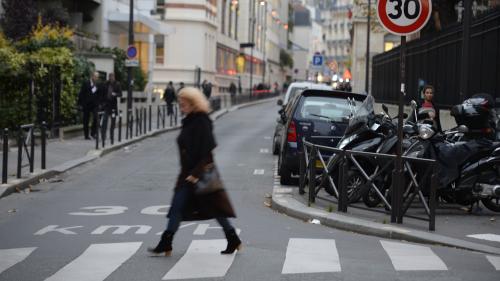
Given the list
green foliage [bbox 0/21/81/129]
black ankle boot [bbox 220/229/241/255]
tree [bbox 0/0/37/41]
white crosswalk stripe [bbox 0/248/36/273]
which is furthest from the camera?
tree [bbox 0/0/37/41]

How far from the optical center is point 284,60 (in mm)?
137125

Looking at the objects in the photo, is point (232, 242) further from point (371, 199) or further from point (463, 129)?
point (463, 129)

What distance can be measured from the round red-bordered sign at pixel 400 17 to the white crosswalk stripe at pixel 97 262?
161 inches

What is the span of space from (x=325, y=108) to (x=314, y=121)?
0.45 m

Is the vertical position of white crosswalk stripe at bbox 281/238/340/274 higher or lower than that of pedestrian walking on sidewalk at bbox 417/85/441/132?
lower

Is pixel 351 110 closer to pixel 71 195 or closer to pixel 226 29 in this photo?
pixel 71 195

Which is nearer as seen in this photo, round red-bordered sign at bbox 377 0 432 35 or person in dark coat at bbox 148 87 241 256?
person in dark coat at bbox 148 87 241 256

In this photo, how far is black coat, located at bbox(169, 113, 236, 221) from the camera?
879cm

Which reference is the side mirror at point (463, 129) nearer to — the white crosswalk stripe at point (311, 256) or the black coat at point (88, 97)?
the white crosswalk stripe at point (311, 256)

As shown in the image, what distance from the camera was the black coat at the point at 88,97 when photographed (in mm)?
26062

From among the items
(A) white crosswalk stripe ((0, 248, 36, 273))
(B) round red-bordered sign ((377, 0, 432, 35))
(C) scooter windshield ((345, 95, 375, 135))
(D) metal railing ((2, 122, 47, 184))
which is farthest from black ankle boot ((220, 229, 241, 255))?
(D) metal railing ((2, 122, 47, 184))

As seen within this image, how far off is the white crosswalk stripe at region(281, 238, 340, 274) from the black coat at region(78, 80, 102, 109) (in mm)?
16796

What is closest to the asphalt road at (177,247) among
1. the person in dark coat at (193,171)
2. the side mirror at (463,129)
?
the person in dark coat at (193,171)

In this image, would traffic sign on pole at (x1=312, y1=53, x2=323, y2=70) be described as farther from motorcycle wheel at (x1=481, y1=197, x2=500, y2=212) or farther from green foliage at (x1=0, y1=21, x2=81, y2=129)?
motorcycle wheel at (x1=481, y1=197, x2=500, y2=212)
